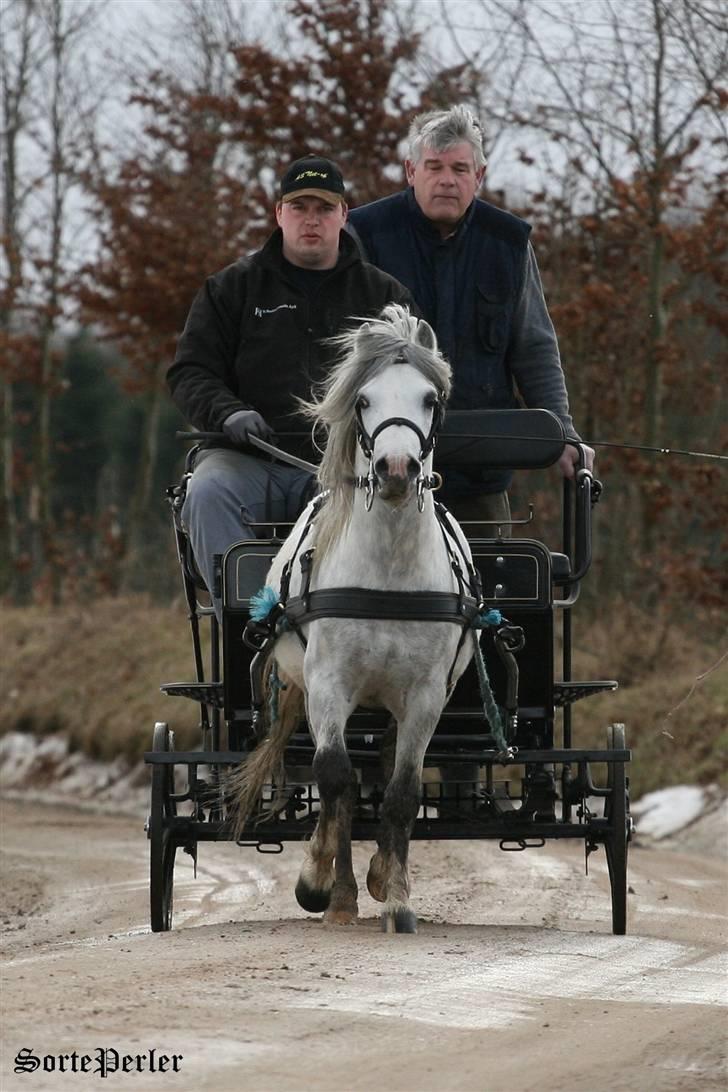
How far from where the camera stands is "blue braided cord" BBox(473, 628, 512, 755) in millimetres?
7230

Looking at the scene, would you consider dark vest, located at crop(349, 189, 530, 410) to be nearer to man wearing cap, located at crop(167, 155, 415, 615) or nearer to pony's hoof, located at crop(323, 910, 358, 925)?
man wearing cap, located at crop(167, 155, 415, 615)

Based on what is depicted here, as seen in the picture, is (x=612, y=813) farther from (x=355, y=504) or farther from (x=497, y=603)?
(x=355, y=504)

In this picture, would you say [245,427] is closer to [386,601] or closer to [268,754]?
[386,601]

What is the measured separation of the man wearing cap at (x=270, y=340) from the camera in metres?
7.79

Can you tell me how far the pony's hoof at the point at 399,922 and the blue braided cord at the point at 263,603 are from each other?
1178 mm

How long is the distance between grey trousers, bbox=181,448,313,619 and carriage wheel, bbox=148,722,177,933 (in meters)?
0.72

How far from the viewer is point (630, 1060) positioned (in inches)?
187

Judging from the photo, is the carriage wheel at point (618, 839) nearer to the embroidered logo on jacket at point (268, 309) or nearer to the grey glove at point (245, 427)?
the grey glove at point (245, 427)

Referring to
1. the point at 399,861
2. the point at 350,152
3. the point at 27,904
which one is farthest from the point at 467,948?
the point at 350,152

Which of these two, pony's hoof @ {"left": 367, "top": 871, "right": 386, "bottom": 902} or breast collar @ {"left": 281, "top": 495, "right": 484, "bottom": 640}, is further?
pony's hoof @ {"left": 367, "top": 871, "right": 386, "bottom": 902}

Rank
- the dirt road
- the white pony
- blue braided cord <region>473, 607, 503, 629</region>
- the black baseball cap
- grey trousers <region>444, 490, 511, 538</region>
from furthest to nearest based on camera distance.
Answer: grey trousers <region>444, 490, 511, 538</region>
the black baseball cap
blue braided cord <region>473, 607, 503, 629</region>
the white pony
the dirt road

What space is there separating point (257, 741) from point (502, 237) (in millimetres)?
2576

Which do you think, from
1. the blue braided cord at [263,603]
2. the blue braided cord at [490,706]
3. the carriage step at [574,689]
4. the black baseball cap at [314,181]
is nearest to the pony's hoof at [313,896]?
the blue braided cord at [490,706]

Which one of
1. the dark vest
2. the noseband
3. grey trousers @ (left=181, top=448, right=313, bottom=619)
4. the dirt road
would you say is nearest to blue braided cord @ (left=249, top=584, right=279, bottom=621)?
grey trousers @ (left=181, top=448, right=313, bottom=619)
